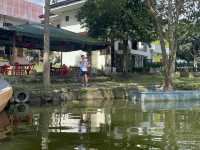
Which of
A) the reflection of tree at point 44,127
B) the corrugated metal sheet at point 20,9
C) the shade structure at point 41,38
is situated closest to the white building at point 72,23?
the corrugated metal sheet at point 20,9

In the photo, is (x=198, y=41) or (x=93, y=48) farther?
(x=198, y=41)

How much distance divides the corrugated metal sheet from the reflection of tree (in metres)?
37.8

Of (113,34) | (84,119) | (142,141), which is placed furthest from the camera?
(113,34)

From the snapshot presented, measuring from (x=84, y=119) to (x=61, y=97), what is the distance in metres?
7.75

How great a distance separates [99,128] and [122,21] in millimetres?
25076

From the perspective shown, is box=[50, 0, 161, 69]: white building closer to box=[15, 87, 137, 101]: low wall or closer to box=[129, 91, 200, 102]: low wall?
box=[15, 87, 137, 101]: low wall

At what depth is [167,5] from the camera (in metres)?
30.2

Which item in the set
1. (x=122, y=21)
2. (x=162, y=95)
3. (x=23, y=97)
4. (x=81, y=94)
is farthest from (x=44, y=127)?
(x=122, y=21)

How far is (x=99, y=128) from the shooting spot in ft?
48.6

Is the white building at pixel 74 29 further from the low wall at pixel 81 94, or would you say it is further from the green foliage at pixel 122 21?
the low wall at pixel 81 94

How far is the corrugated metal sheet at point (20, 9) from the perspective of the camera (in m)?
56.4

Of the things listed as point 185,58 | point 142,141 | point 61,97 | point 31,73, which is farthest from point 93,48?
point 185,58

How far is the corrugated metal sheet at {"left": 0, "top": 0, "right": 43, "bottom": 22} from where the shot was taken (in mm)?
56356

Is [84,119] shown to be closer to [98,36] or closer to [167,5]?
[167,5]
